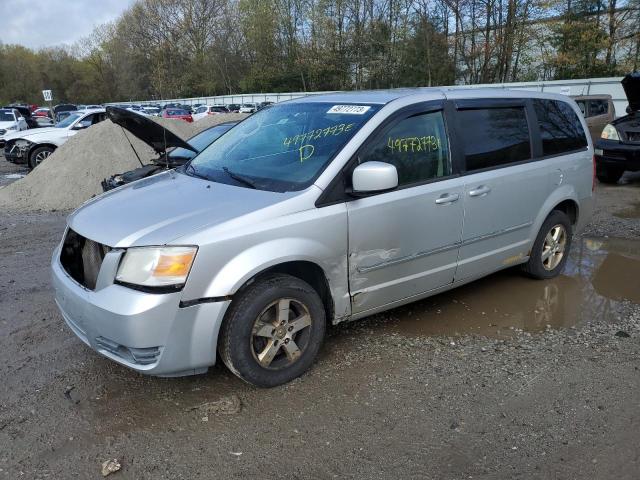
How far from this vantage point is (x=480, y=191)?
4160mm

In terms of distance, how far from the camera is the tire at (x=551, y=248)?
5.01 metres

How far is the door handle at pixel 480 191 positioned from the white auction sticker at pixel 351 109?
1.05 m

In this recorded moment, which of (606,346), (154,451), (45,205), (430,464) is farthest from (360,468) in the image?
(45,205)

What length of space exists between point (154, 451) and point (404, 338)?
200 cm

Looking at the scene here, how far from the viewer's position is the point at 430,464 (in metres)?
2.68

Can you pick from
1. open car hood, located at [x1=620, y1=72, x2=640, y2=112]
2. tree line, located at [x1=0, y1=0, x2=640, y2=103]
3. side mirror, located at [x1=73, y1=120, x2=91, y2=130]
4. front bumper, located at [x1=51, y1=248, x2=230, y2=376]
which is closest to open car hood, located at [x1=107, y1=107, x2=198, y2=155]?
front bumper, located at [x1=51, y1=248, x2=230, y2=376]

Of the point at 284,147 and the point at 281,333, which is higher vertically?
the point at 284,147

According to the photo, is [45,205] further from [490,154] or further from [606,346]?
[606,346]

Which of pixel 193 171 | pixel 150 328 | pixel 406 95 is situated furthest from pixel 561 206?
pixel 150 328

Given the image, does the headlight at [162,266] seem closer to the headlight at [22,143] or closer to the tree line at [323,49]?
the headlight at [22,143]

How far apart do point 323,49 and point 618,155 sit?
4507 cm

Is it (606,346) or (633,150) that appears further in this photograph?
(633,150)

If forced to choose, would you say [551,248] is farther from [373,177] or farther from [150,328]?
[150,328]

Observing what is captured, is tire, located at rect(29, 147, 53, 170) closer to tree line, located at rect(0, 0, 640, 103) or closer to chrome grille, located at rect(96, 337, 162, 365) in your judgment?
chrome grille, located at rect(96, 337, 162, 365)
